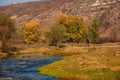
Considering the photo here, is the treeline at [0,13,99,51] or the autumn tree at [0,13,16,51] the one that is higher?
the autumn tree at [0,13,16,51]

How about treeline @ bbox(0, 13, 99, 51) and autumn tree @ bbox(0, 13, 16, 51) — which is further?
treeline @ bbox(0, 13, 99, 51)

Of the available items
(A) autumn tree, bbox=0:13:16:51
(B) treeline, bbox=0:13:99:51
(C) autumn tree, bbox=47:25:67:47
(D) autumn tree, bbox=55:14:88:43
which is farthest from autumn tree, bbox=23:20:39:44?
(A) autumn tree, bbox=0:13:16:51

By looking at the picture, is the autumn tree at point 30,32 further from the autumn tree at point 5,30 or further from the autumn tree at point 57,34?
the autumn tree at point 5,30

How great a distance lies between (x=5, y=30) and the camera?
113 meters

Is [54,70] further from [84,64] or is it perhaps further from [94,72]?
[94,72]

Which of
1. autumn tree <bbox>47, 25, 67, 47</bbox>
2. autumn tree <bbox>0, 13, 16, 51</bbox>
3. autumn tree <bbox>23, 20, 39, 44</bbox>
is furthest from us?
autumn tree <bbox>23, 20, 39, 44</bbox>

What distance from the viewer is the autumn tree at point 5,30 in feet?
370

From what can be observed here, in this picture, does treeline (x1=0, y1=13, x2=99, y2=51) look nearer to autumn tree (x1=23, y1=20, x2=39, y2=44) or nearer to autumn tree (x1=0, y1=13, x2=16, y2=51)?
autumn tree (x1=23, y1=20, x2=39, y2=44)

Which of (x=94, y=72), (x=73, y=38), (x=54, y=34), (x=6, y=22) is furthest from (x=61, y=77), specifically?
(x=73, y=38)

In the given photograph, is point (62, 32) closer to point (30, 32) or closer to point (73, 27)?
point (73, 27)

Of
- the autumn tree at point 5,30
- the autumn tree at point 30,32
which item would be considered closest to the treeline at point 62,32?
the autumn tree at point 30,32

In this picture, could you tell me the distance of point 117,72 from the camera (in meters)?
44.8

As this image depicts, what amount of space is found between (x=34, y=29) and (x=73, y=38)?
72.4ft

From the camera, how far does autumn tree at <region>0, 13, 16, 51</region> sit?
11280cm
